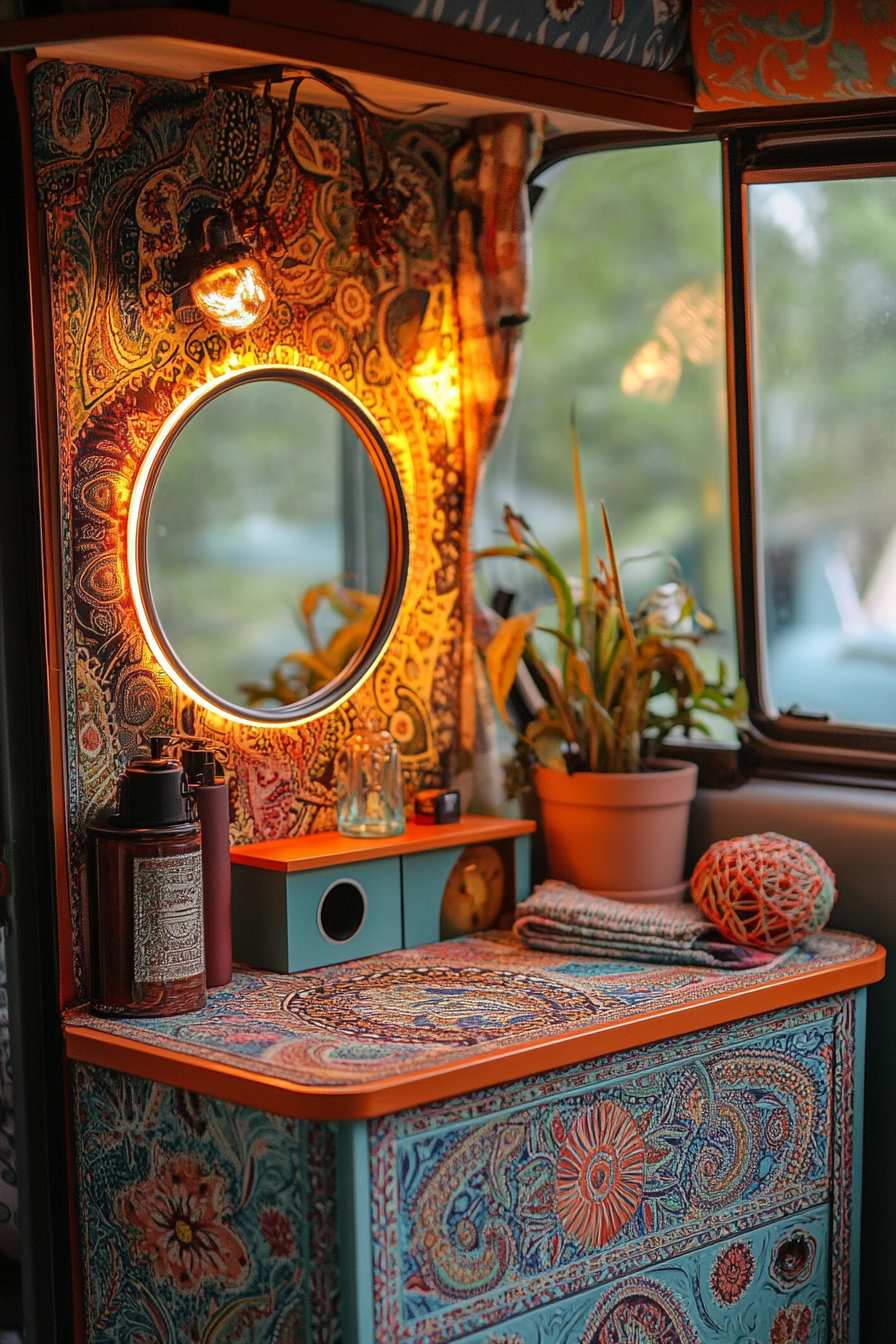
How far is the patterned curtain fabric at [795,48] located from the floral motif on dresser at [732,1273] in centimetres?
179

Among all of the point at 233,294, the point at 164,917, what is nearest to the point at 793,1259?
the point at 164,917

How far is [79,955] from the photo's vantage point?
2039 mm

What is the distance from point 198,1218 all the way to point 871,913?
1.23 metres

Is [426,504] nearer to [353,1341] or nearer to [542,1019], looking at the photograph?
[542,1019]

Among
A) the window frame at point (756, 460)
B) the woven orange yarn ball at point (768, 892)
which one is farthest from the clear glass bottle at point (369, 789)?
the window frame at point (756, 460)

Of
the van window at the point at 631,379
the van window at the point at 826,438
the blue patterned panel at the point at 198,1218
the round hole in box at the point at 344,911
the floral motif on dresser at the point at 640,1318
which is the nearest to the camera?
the blue patterned panel at the point at 198,1218

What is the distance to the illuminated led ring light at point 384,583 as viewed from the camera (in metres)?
2.12

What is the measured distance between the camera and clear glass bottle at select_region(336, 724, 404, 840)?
7.67ft

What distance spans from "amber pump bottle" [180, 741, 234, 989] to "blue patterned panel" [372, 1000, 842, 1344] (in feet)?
1.59

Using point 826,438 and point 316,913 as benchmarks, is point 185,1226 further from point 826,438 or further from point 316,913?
point 826,438

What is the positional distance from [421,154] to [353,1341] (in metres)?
1.90

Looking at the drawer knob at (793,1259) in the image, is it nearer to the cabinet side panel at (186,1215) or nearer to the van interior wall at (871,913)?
the van interior wall at (871,913)

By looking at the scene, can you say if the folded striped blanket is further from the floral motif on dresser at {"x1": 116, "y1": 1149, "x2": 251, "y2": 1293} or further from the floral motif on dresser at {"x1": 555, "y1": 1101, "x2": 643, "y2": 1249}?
the floral motif on dresser at {"x1": 116, "y1": 1149, "x2": 251, "y2": 1293}

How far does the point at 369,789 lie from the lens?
7.72 ft
